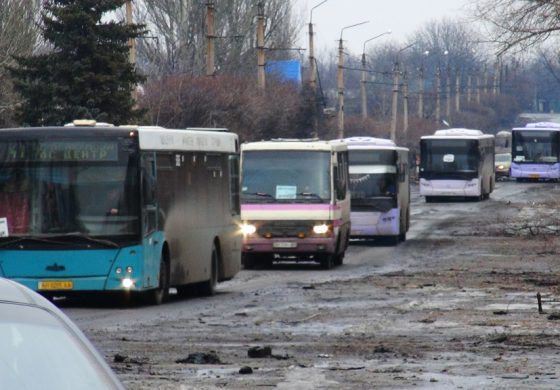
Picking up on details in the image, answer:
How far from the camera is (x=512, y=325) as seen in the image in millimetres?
17641

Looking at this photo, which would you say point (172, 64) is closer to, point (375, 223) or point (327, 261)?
point (375, 223)

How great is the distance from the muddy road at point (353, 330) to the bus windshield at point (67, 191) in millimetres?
1121

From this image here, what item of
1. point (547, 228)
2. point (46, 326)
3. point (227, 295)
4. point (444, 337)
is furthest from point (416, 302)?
point (547, 228)

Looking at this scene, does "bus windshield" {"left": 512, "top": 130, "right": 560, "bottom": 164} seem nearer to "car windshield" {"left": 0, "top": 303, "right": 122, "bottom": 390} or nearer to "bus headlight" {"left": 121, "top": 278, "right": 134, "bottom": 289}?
"bus headlight" {"left": 121, "top": 278, "right": 134, "bottom": 289}

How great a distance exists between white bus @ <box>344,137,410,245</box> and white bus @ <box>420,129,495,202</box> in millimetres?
25662

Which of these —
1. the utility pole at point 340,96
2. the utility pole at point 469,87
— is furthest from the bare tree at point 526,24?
the utility pole at point 469,87

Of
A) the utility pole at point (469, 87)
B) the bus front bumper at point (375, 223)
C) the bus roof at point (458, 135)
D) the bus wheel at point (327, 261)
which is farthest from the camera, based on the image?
the utility pole at point (469, 87)

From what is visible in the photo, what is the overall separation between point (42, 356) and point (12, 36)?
52.7 metres

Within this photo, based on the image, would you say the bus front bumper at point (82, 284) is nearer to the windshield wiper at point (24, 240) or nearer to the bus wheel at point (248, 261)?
the windshield wiper at point (24, 240)

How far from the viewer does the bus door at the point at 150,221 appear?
21.0 m

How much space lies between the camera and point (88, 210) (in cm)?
2086

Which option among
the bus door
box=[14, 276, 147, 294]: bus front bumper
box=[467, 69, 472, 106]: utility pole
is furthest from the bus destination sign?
box=[467, 69, 472, 106]: utility pole

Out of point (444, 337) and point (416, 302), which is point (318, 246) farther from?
point (444, 337)

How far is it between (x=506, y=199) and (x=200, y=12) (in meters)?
27.9
